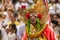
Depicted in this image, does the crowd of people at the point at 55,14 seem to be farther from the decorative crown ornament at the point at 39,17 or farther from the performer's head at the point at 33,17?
the performer's head at the point at 33,17

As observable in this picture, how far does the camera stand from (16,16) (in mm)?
3387

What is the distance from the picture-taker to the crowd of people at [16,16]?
10.9 ft

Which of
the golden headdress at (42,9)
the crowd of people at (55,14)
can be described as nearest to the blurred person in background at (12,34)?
the golden headdress at (42,9)

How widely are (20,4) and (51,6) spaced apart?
0.33 metres

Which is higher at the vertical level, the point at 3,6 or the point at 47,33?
the point at 3,6

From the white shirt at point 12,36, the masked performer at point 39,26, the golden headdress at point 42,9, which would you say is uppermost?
the golden headdress at point 42,9

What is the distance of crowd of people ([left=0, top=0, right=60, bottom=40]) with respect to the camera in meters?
3.33

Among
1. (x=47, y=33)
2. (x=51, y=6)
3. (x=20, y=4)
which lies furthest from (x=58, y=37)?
(x=20, y=4)

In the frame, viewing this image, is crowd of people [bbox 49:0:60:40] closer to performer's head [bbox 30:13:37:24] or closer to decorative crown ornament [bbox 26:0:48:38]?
decorative crown ornament [bbox 26:0:48:38]

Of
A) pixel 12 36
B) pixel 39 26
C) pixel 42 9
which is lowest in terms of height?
pixel 12 36

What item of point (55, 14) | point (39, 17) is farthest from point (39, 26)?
→ point (55, 14)

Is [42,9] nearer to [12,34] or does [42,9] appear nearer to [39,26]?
[39,26]

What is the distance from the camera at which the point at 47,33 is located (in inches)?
129

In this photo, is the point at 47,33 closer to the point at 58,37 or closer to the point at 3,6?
the point at 58,37
